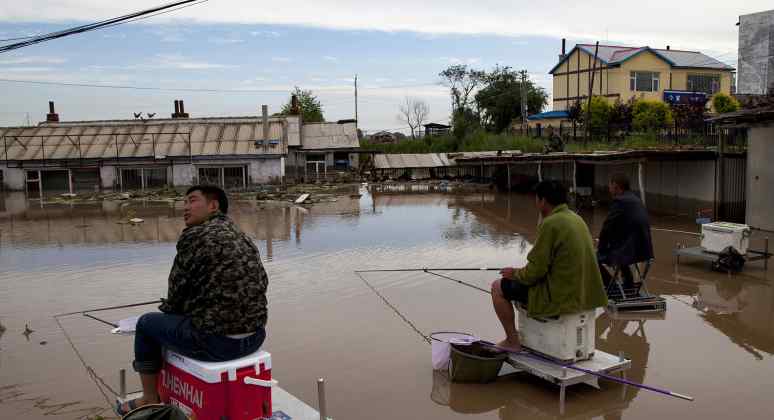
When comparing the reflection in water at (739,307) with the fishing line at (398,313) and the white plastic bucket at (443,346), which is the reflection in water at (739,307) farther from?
the fishing line at (398,313)

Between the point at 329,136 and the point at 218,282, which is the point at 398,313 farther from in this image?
the point at 329,136

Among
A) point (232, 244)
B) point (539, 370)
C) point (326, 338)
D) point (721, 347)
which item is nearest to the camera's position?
point (232, 244)

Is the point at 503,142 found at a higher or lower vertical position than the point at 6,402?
higher

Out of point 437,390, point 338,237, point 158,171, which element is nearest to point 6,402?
point 437,390

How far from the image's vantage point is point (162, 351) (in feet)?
14.3

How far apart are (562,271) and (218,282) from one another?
8.73 feet

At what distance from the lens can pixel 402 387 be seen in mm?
5707

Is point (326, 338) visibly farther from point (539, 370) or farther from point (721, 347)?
point (721, 347)

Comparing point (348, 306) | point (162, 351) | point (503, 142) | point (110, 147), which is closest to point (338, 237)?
point (348, 306)

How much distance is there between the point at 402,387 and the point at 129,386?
2.48m

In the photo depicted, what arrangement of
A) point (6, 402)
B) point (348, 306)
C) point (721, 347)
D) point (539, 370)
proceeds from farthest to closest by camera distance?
1. point (348, 306)
2. point (721, 347)
3. point (6, 402)
4. point (539, 370)

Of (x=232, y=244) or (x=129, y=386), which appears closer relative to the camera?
(x=232, y=244)

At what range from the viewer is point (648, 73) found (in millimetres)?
43438

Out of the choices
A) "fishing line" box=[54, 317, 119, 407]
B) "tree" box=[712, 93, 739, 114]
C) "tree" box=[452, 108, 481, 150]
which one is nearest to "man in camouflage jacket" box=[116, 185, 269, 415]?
"fishing line" box=[54, 317, 119, 407]
